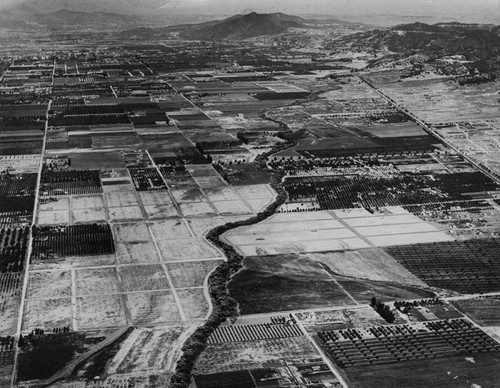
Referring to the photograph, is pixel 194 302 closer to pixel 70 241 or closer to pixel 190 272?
pixel 190 272

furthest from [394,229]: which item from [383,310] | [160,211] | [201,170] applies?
[201,170]

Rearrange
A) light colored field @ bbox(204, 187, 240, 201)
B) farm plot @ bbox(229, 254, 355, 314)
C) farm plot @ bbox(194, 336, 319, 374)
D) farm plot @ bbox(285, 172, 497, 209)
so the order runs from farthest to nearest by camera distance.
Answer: light colored field @ bbox(204, 187, 240, 201) → farm plot @ bbox(285, 172, 497, 209) → farm plot @ bbox(229, 254, 355, 314) → farm plot @ bbox(194, 336, 319, 374)

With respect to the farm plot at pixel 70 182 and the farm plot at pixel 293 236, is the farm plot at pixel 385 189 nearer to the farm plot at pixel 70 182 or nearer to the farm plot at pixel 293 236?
the farm plot at pixel 293 236

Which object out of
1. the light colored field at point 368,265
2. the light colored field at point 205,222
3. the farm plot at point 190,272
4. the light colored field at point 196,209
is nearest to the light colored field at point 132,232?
the light colored field at point 205,222

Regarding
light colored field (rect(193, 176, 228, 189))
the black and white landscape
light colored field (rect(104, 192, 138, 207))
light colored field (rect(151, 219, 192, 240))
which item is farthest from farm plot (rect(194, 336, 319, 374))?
light colored field (rect(193, 176, 228, 189))

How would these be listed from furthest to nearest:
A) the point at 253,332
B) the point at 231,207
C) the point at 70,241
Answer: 1. the point at 231,207
2. the point at 70,241
3. the point at 253,332

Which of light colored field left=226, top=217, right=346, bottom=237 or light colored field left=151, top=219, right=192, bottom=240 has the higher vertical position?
light colored field left=226, top=217, right=346, bottom=237

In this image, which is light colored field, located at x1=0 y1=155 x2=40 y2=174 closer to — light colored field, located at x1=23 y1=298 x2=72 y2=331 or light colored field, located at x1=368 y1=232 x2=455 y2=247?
light colored field, located at x1=23 y1=298 x2=72 y2=331
